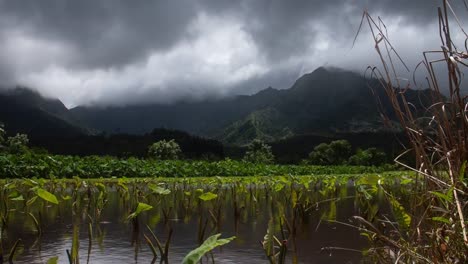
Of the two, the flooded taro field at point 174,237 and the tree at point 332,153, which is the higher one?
the flooded taro field at point 174,237

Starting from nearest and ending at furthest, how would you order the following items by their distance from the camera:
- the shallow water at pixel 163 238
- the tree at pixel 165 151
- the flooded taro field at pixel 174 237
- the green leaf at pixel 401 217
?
1. the green leaf at pixel 401 217
2. the flooded taro field at pixel 174 237
3. the shallow water at pixel 163 238
4. the tree at pixel 165 151

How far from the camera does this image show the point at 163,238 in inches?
162

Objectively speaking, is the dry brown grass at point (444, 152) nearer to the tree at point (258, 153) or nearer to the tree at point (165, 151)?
the tree at point (165, 151)

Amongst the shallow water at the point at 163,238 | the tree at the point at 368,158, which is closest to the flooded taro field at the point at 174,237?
the shallow water at the point at 163,238

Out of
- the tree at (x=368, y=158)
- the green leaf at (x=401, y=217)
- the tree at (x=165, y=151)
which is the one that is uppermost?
the tree at (x=165, y=151)

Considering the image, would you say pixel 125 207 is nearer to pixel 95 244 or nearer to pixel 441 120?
pixel 95 244

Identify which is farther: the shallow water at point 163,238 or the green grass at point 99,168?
the green grass at point 99,168

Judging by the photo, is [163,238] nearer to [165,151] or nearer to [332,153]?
[165,151]

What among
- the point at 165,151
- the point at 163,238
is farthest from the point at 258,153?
the point at 163,238

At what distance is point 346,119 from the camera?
548 ft

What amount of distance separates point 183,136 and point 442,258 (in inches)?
3517

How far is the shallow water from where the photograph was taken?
334 centimetres

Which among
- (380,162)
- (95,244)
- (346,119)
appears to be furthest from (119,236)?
(346,119)

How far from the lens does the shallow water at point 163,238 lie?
334 cm
